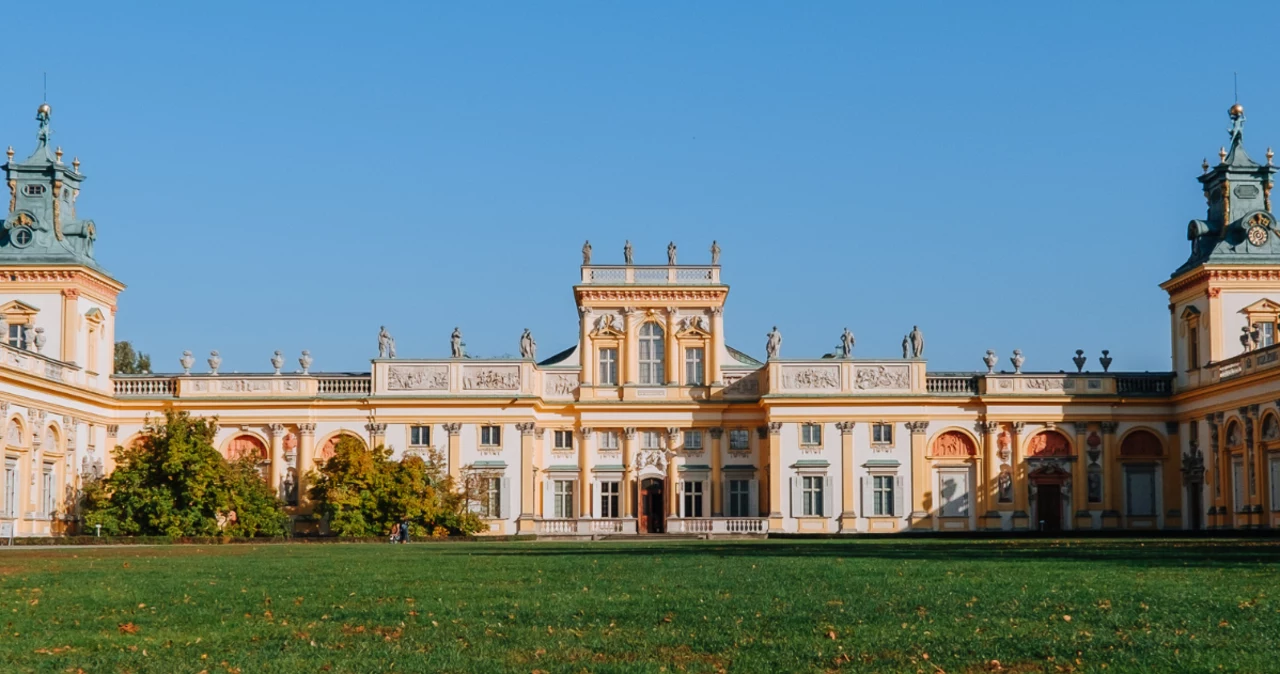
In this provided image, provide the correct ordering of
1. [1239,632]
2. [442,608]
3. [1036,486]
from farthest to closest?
[1036,486] → [442,608] → [1239,632]

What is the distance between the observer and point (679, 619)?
A: 1452 cm

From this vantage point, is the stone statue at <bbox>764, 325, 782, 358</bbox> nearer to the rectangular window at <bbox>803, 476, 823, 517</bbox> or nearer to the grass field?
the rectangular window at <bbox>803, 476, 823, 517</bbox>

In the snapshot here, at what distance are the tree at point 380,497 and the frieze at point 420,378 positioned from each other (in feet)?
16.6

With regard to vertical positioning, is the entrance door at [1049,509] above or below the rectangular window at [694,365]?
below

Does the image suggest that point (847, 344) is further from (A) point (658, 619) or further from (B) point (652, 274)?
(A) point (658, 619)

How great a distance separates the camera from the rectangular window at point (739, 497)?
63906mm

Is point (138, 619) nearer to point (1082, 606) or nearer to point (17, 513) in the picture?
point (1082, 606)

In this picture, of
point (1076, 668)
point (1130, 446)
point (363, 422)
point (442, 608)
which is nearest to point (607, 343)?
point (363, 422)

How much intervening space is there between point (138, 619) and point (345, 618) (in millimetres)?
2009

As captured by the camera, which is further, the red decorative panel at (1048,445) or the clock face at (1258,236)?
the red decorative panel at (1048,445)

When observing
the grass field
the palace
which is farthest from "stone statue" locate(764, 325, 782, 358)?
the grass field

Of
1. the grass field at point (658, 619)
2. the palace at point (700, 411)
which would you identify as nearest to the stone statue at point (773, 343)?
the palace at point (700, 411)

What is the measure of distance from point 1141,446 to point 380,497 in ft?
101

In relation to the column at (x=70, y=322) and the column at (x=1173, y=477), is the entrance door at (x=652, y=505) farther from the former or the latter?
the column at (x=70, y=322)
